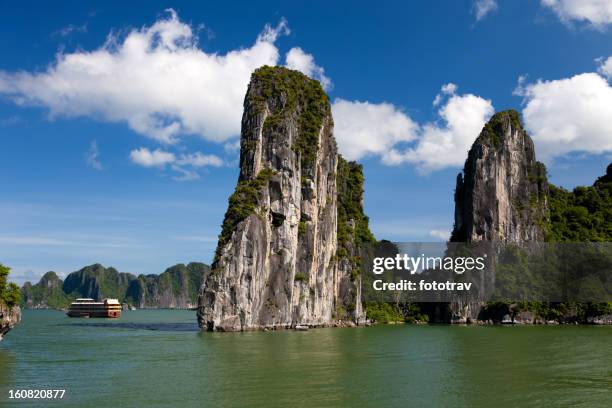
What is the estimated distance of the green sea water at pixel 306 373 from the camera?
2800 cm

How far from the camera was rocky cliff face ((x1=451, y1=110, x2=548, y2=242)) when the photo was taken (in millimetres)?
115062

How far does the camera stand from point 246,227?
237 ft

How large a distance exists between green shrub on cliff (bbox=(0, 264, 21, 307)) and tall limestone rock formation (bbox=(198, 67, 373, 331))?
2791 cm

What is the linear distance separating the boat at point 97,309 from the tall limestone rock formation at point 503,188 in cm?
6820

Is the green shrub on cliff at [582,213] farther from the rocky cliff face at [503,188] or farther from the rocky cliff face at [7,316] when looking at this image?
the rocky cliff face at [7,316]

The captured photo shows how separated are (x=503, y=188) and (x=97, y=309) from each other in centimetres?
8263

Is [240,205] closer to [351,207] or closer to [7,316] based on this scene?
[7,316]

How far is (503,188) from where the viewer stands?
117 meters

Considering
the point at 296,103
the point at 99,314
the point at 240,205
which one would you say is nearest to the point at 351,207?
the point at 296,103

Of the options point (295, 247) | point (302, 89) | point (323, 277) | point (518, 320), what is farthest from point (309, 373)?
point (518, 320)

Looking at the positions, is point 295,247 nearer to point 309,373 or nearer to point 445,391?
point 309,373

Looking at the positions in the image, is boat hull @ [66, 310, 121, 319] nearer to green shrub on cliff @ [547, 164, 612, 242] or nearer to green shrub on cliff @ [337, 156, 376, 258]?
green shrub on cliff @ [337, 156, 376, 258]

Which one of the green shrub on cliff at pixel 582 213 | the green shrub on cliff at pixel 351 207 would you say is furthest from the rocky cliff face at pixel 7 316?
the green shrub on cliff at pixel 582 213

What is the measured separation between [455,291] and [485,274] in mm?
6609
